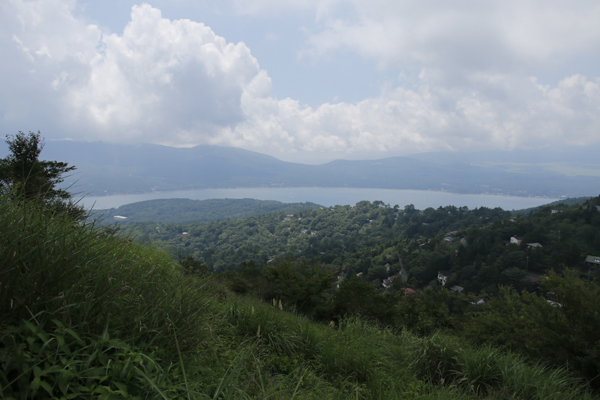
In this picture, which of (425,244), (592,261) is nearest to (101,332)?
(592,261)

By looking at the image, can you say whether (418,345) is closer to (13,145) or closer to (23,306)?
(23,306)

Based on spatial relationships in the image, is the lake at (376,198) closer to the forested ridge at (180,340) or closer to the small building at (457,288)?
the small building at (457,288)

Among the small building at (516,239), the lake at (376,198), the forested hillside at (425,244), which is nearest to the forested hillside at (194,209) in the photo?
the lake at (376,198)

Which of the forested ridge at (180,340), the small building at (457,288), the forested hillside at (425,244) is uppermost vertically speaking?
the forested ridge at (180,340)

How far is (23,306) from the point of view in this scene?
4.49 ft

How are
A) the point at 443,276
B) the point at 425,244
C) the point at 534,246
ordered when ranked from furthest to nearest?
the point at 425,244, the point at 443,276, the point at 534,246

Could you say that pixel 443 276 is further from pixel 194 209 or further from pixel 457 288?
pixel 194 209

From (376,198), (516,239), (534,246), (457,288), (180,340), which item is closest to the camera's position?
(180,340)

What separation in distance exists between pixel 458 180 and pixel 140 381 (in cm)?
21648

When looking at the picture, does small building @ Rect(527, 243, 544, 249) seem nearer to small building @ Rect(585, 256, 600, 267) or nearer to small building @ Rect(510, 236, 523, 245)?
small building @ Rect(510, 236, 523, 245)

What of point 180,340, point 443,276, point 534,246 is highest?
point 180,340

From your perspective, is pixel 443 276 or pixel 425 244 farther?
pixel 425 244

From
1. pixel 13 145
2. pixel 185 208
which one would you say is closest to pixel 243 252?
pixel 13 145

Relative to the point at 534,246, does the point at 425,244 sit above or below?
below
